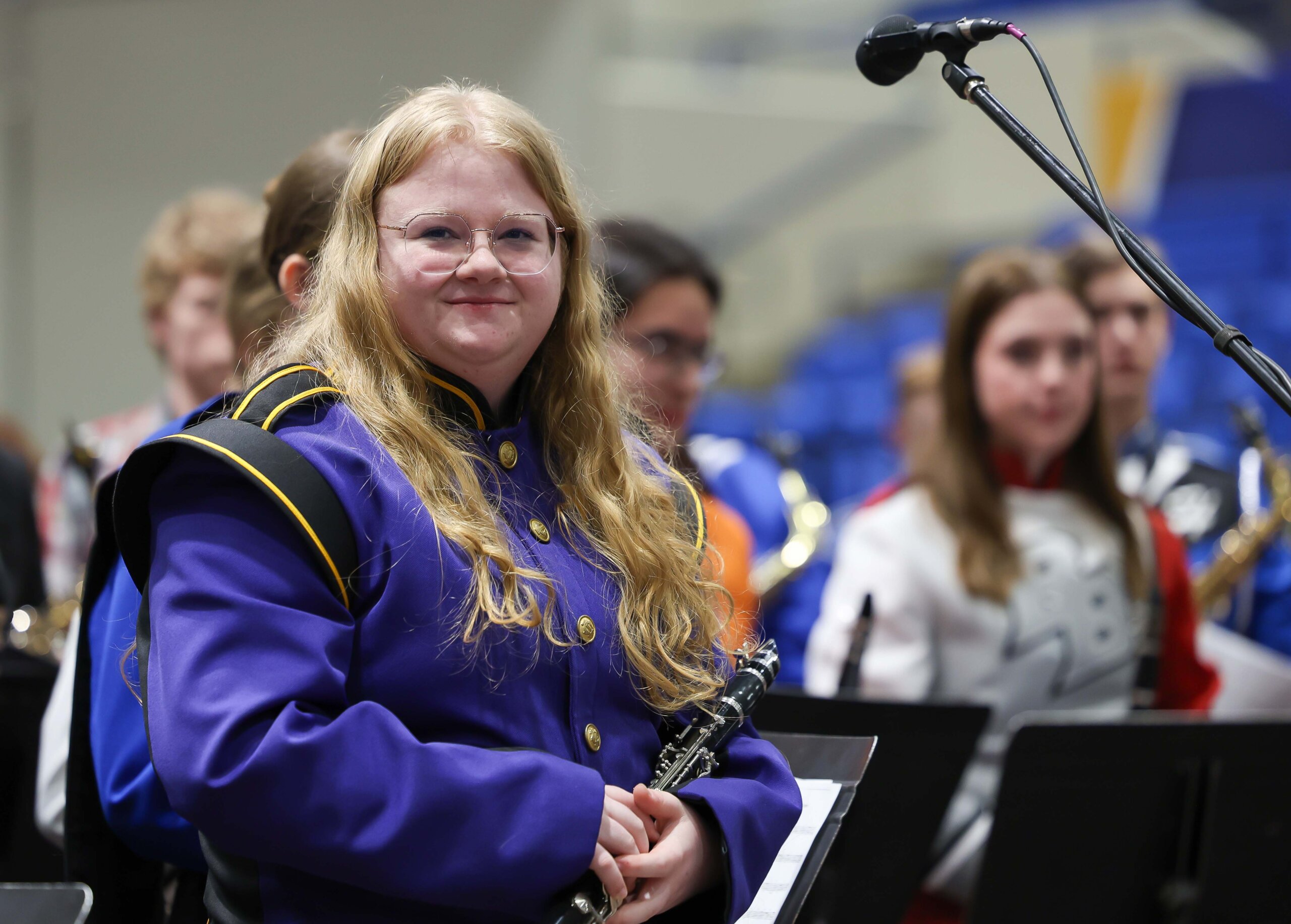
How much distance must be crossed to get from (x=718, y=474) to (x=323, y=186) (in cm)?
185

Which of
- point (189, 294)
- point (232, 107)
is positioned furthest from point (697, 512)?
point (232, 107)

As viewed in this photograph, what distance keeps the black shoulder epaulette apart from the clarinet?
1.13 ft

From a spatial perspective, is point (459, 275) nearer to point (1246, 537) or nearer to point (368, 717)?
point (368, 717)

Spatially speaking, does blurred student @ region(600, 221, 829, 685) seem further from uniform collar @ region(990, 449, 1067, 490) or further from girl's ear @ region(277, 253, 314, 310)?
girl's ear @ region(277, 253, 314, 310)

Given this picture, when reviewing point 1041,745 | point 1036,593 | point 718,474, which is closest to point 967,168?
point 718,474

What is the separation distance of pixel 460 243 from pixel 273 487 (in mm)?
309

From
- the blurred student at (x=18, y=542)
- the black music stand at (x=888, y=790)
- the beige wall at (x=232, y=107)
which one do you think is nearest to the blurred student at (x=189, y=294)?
the blurred student at (x=18, y=542)

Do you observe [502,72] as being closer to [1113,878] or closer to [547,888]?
[1113,878]

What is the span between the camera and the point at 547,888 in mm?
1141

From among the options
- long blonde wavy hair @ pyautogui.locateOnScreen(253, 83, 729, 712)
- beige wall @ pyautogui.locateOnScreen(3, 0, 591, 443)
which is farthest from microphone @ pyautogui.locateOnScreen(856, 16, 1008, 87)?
beige wall @ pyautogui.locateOnScreen(3, 0, 591, 443)

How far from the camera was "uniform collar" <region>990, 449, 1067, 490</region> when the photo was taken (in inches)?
104

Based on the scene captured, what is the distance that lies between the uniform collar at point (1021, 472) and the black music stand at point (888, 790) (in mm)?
846

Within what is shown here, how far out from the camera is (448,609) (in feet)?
3.92

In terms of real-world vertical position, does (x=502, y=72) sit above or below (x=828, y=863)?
above
